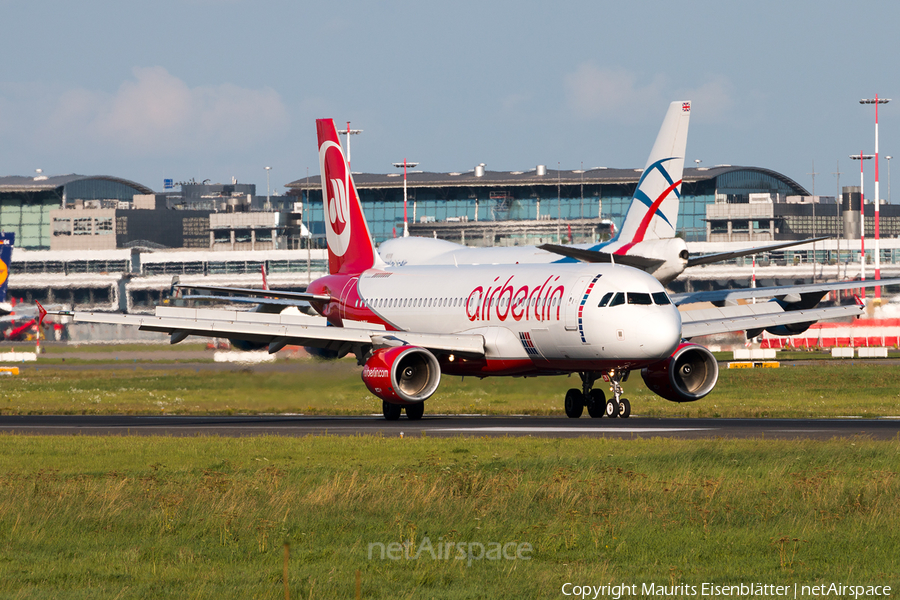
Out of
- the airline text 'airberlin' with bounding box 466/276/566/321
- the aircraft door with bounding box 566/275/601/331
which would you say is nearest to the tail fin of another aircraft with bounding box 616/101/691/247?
the airline text 'airberlin' with bounding box 466/276/566/321

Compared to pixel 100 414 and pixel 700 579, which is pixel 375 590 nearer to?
pixel 700 579

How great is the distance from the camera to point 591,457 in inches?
904

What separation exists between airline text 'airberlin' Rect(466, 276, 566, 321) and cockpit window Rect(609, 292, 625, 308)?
1.81 metres

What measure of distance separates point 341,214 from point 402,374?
1442 cm

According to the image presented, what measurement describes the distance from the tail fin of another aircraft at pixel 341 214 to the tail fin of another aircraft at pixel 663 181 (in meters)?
10.7

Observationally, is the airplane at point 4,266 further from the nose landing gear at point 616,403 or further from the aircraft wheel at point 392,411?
the nose landing gear at point 616,403

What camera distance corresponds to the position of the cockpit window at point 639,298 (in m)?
33.6

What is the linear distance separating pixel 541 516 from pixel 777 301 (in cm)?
3004

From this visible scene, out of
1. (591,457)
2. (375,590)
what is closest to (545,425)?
(591,457)

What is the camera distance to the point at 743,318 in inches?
1531

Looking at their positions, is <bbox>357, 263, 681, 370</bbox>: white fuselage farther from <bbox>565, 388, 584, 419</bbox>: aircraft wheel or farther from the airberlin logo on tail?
the airberlin logo on tail

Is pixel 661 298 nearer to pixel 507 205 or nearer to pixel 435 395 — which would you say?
pixel 435 395

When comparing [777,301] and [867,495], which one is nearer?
[867,495]

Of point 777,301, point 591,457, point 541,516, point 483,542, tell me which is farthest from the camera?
point 777,301
